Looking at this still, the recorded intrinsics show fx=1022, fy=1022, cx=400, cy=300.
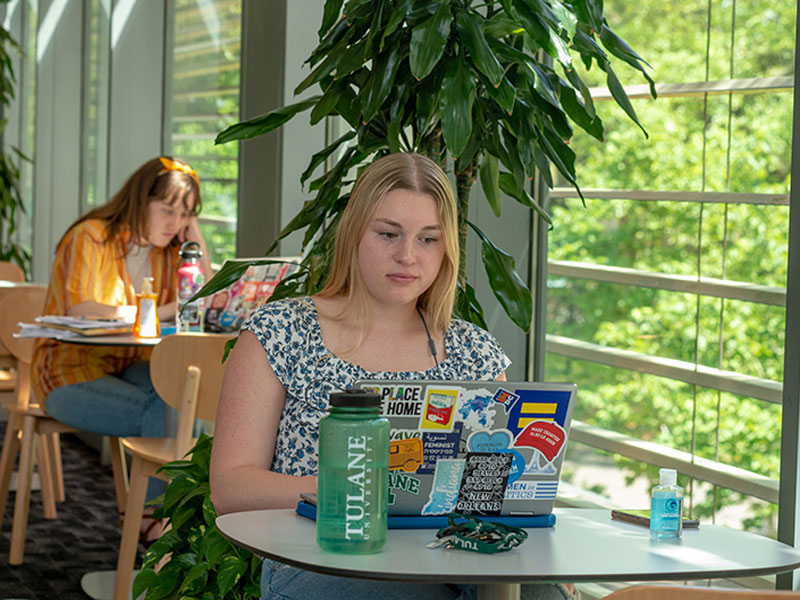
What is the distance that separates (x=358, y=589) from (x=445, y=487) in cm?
25

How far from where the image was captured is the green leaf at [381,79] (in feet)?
6.95

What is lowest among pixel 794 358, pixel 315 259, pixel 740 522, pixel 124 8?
pixel 740 522

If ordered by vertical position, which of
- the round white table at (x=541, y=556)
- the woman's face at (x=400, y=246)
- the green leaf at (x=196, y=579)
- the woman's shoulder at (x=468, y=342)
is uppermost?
the woman's face at (x=400, y=246)

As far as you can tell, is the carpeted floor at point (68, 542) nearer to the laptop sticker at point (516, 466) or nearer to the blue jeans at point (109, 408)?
the blue jeans at point (109, 408)

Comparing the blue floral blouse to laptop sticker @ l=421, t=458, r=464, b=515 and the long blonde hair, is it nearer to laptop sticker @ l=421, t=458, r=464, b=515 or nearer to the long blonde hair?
the long blonde hair

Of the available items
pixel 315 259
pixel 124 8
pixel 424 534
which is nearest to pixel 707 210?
pixel 315 259

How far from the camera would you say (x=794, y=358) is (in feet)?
6.48

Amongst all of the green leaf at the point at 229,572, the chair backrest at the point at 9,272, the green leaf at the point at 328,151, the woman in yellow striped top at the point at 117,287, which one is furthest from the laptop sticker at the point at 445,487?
the chair backrest at the point at 9,272

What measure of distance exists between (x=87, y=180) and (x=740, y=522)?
5.13 meters

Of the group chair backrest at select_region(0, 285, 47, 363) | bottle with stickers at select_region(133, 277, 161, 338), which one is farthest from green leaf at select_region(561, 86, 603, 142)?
chair backrest at select_region(0, 285, 47, 363)

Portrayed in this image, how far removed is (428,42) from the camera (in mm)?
2006

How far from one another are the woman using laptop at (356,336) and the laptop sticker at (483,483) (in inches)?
15.3

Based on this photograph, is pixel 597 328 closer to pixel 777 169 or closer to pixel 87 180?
pixel 777 169

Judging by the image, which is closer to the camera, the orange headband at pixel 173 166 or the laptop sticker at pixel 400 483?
the laptop sticker at pixel 400 483
